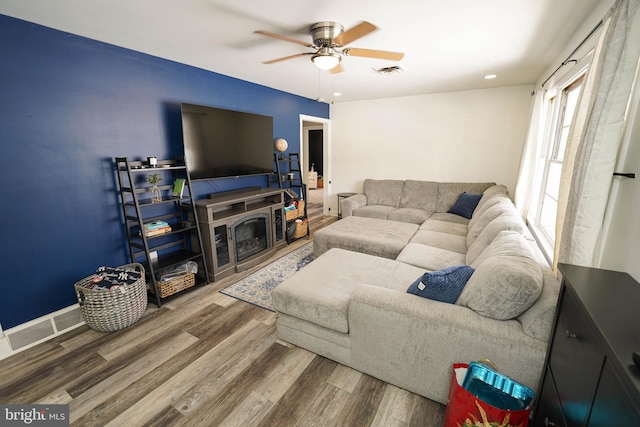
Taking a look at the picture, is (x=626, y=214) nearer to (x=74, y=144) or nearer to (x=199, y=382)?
(x=199, y=382)

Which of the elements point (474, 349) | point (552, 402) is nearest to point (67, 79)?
point (474, 349)

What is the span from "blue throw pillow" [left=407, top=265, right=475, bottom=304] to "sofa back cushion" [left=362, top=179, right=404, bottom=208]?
3.28 metres

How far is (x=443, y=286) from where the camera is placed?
152 centimetres

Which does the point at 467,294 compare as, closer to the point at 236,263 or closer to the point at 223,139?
the point at 236,263

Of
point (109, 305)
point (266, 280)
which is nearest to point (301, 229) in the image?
point (266, 280)

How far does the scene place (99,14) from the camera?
71.7 inches

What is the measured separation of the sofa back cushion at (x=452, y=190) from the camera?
4227 mm

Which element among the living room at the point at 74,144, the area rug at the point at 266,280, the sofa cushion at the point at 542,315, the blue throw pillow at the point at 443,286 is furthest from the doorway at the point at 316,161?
the sofa cushion at the point at 542,315

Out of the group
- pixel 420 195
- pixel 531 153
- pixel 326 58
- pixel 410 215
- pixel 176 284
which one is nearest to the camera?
pixel 326 58

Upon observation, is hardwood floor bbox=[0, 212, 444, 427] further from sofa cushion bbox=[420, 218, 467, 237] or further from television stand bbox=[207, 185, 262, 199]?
sofa cushion bbox=[420, 218, 467, 237]

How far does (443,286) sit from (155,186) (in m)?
2.62

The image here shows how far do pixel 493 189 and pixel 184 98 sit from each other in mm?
4172

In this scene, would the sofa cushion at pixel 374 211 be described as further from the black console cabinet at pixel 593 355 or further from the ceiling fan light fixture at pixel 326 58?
the black console cabinet at pixel 593 355

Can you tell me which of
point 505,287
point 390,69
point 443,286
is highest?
point 390,69
